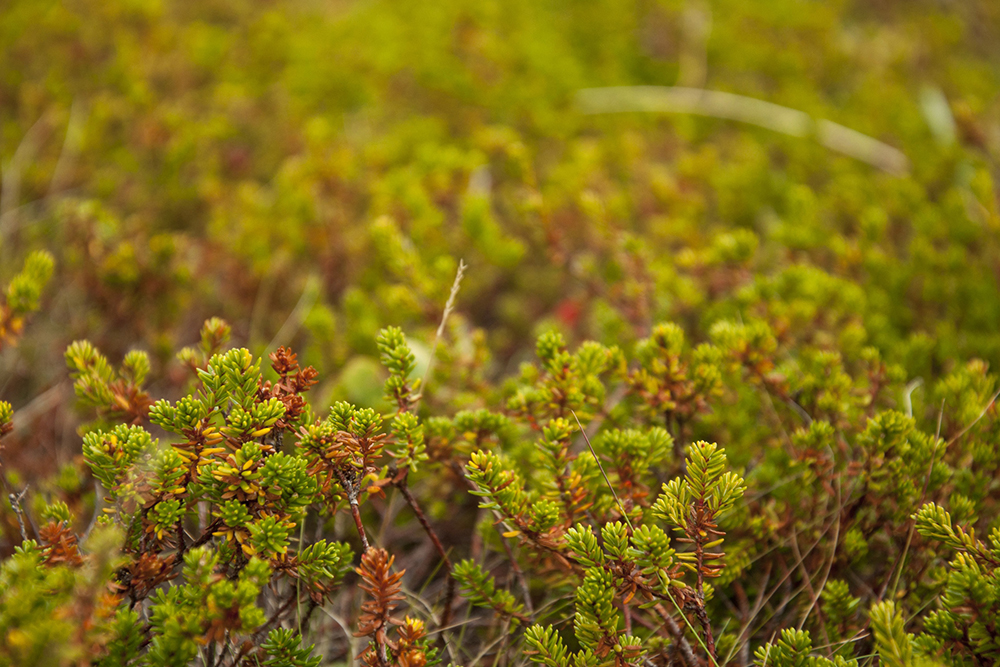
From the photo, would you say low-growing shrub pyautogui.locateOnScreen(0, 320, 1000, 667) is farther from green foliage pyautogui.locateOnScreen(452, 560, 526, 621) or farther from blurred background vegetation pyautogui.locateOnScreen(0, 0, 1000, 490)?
blurred background vegetation pyautogui.locateOnScreen(0, 0, 1000, 490)

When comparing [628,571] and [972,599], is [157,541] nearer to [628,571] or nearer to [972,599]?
[628,571]

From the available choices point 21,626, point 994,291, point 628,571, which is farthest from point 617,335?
point 21,626


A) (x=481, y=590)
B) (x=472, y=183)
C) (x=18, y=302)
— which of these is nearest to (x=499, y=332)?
(x=472, y=183)

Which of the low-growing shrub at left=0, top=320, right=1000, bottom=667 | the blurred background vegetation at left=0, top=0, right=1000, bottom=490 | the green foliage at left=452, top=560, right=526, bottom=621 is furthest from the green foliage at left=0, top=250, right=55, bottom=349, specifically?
the green foliage at left=452, top=560, right=526, bottom=621

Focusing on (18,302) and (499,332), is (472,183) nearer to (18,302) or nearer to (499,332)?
(499,332)

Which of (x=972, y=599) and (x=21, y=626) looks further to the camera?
(x=972, y=599)

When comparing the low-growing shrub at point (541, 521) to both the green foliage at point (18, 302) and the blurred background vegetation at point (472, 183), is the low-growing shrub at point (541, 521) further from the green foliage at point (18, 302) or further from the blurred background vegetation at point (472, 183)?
the blurred background vegetation at point (472, 183)
